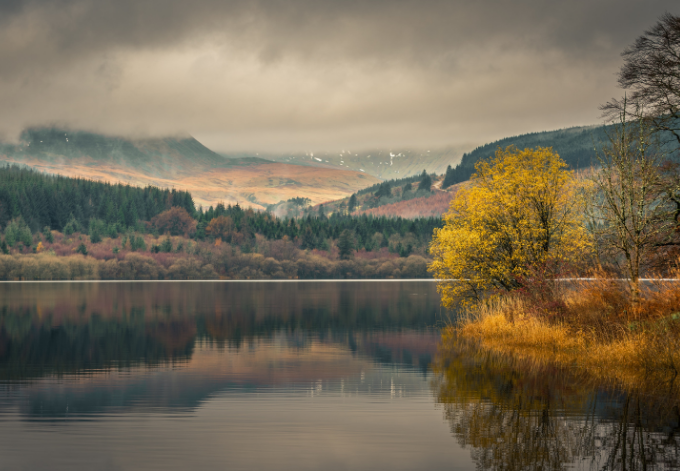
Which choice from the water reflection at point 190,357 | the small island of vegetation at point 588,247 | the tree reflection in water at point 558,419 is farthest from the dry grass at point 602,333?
the water reflection at point 190,357

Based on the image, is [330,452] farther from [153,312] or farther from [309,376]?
[153,312]

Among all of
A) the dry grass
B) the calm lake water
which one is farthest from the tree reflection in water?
the dry grass

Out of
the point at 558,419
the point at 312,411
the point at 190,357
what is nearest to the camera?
the point at 558,419

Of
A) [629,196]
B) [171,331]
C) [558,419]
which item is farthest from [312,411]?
[171,331]

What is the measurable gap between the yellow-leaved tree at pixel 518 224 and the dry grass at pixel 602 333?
3.33 metres

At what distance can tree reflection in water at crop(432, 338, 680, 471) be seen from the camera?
569 inches

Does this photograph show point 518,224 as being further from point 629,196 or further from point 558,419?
point 558,419

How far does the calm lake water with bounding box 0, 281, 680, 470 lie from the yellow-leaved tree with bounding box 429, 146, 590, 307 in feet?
19.9

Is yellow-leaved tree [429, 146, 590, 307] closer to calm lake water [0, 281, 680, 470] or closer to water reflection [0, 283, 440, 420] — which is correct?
water reflection [0, 283, 440, 420]

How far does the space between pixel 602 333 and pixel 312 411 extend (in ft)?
47.1

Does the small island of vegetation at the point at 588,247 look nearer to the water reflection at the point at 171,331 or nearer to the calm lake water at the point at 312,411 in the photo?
the calm lake water at the point at 312,411

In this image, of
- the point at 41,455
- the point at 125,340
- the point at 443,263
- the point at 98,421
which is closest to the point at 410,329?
the point at 443,263

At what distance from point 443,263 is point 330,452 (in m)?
26.5

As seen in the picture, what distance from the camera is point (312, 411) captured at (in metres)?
20.0
